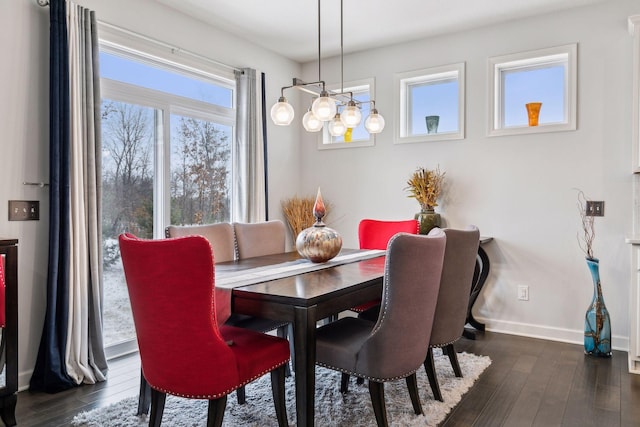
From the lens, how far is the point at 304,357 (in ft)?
6.06

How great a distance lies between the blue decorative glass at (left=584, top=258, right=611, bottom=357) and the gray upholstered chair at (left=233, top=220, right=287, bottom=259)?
7.53 feet

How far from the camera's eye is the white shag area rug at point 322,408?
89.3 inches

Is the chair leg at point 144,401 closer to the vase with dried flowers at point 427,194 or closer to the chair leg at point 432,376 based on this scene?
the chair leg at point 432,376

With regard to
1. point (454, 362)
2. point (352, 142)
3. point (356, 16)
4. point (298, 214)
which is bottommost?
point (454, 362)

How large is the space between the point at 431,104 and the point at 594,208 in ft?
5.55

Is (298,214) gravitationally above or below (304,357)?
above

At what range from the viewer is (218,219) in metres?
4.15

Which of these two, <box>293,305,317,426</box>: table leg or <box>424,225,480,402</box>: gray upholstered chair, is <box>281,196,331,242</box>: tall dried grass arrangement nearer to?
<box>424,225,480,402</box>: gray upholstered chair

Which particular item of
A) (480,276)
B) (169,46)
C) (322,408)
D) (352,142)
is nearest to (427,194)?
(480,276)

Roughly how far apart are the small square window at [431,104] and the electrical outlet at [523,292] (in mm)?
1404

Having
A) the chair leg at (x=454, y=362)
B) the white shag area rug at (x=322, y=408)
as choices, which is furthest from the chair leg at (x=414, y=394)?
the chair leg at (x=454, y=362)

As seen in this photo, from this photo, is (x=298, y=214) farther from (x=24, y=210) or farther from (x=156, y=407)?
(x=156, y=407)

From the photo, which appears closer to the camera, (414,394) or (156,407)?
(156,407)

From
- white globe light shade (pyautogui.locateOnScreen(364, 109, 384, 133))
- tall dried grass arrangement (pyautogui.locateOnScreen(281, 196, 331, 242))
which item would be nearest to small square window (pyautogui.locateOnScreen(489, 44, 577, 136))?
white globe light shade (pyautogui.locateOnScreen(364, 109, 384, 133))
